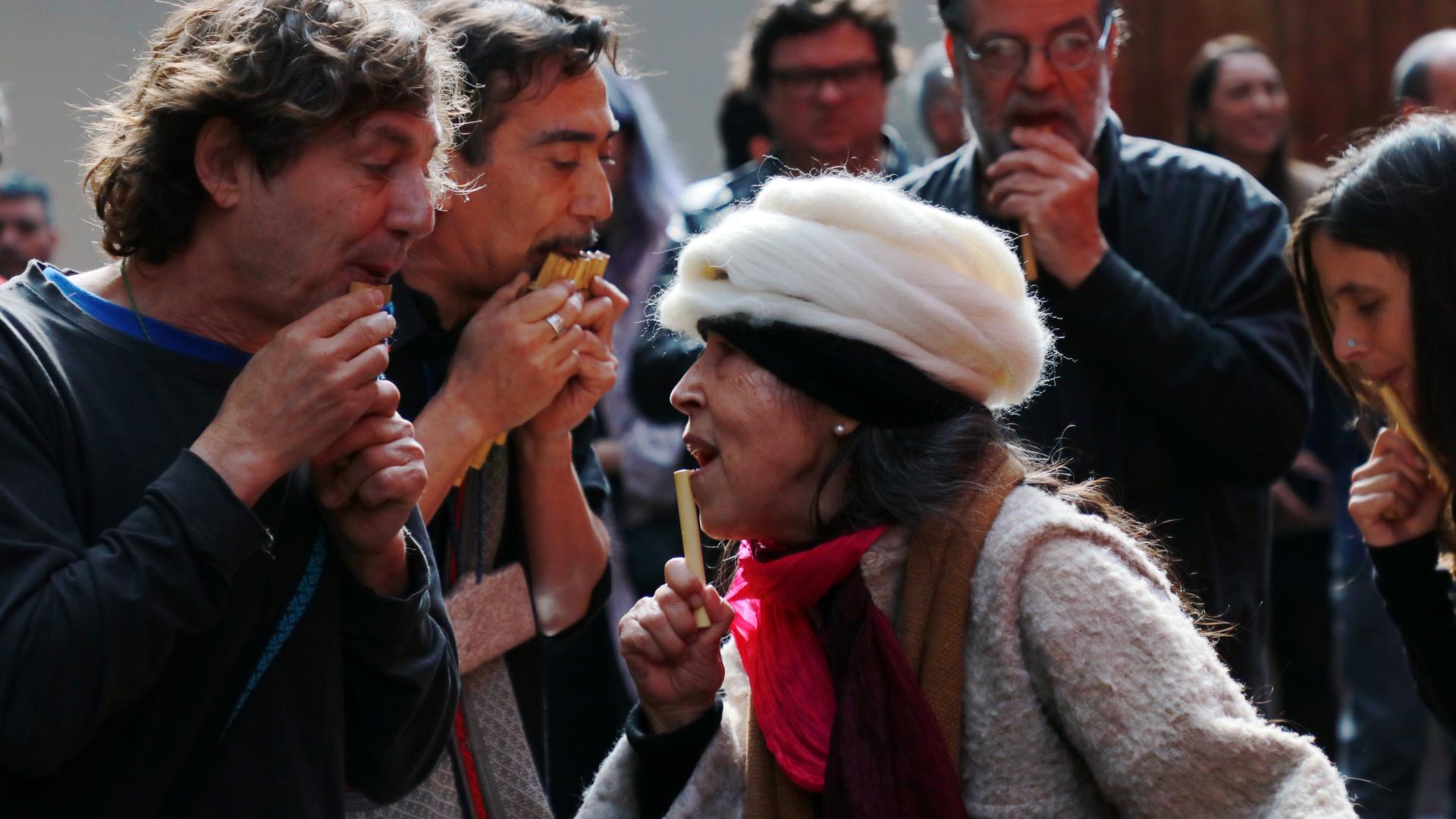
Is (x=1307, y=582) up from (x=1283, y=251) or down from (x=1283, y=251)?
down

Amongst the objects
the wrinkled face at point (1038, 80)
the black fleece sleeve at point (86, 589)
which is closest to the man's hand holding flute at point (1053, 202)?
the wrinkled face at point (1038, 80)

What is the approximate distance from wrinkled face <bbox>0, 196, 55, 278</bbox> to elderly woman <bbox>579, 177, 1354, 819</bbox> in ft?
12.9

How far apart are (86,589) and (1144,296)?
6.69 feet

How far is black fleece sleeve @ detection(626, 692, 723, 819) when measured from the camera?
2.29 m

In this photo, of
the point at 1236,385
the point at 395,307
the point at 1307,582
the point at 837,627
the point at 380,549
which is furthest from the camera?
the point at 1307,582

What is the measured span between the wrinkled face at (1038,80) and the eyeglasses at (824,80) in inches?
51.8

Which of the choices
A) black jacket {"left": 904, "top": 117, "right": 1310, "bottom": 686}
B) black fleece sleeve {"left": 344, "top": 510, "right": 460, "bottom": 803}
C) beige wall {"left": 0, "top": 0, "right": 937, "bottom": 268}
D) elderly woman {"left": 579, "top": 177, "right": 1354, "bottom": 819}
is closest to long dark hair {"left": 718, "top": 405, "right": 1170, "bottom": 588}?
elderly woman {"left": 579, "top": 177, "right": 1354, "bottom": 819}

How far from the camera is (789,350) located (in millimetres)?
2266

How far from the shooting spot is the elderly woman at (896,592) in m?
2.02

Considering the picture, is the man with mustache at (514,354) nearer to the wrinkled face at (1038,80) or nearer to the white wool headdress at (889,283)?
the white wool headdress at (889,283)

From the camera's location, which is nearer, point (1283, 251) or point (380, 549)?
point (380, 549)

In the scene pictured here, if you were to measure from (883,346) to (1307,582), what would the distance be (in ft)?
11.2

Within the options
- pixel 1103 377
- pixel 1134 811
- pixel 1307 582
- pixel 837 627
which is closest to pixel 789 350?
pixel 837 627

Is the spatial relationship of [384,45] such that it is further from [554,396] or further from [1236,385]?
[1236,385]
